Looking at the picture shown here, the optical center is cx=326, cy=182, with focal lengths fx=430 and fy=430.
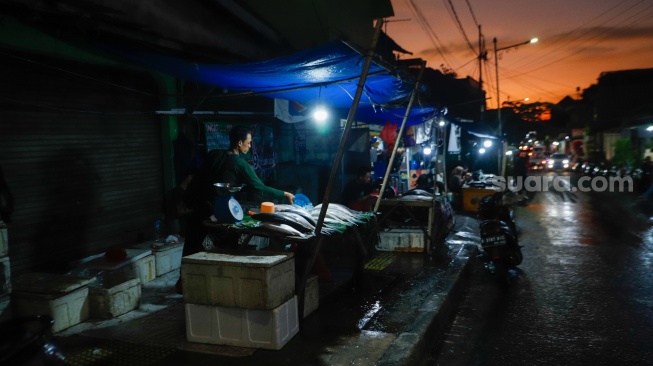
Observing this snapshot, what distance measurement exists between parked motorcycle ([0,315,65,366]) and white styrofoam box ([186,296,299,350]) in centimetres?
140

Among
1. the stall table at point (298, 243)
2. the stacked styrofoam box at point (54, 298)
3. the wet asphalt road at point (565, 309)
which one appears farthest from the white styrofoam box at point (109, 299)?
the wet asphalt road at point (565, 309)

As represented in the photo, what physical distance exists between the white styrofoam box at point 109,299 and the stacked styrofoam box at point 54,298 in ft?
0.26

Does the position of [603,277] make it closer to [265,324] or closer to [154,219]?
[265,324]

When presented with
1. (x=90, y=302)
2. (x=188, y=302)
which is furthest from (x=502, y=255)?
(x=90, y=302)

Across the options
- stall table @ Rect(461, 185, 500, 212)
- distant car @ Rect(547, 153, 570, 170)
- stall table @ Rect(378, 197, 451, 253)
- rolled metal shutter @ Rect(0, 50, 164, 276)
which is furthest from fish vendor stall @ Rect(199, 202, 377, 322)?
distant car @ Rect(547, 153, 570, 170)

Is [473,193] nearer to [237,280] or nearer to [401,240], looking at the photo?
[401,240]

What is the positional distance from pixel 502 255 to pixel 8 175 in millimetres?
7567

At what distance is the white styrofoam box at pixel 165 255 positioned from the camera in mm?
6909

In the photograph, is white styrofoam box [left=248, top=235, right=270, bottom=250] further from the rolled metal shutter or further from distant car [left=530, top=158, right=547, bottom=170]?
distant car [left=530, top=158, right=547, bottom=170]

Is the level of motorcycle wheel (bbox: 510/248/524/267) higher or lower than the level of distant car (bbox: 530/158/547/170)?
lower

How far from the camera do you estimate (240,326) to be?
4.37 meters

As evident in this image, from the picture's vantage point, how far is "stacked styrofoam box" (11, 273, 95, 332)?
479 cm

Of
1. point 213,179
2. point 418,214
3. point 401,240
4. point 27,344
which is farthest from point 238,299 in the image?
point 418,214

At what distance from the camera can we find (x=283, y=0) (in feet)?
→ 52.2
